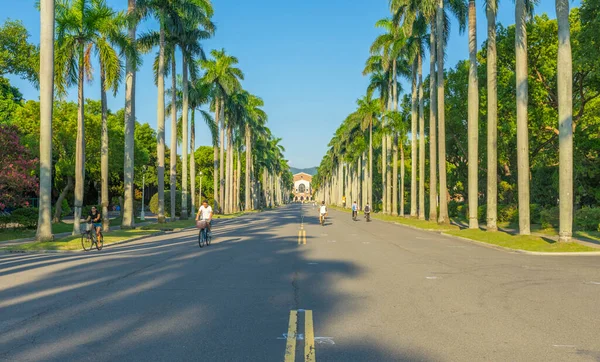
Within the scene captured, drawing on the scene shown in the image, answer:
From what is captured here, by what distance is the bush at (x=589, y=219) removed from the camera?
27250 mm

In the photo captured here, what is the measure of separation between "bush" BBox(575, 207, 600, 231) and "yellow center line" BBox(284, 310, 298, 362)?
24024mm

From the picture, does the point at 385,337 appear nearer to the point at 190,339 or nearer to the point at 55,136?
the point at 190,339

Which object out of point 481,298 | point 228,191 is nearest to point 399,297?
point 481,298

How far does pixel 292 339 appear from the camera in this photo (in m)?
6.32

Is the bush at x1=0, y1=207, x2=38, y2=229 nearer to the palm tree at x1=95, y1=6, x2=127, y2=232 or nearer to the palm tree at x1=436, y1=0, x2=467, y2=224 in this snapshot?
the palm tree at x1=95, y1=6, x2=127, y2=232

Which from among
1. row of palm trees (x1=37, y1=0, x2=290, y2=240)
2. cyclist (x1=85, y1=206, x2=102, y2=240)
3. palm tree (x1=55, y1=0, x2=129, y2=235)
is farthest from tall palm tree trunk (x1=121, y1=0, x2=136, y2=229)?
cyclist (x1=85, y1=206, x2=102, y2=240)

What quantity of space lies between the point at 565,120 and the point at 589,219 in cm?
1103

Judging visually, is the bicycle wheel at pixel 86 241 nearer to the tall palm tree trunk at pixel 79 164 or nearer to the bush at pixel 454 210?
the tall palm tree trunk at pixel 79 164

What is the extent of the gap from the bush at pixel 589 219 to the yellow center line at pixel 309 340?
945 inches

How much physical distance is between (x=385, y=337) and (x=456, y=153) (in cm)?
4572

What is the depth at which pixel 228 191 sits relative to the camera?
60938 millimetres

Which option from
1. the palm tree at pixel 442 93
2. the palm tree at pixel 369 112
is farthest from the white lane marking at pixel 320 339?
the palm tree at pixel 369 112

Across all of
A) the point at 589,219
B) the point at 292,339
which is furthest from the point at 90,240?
the point at 589,219

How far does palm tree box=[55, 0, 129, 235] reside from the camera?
81.4ft
